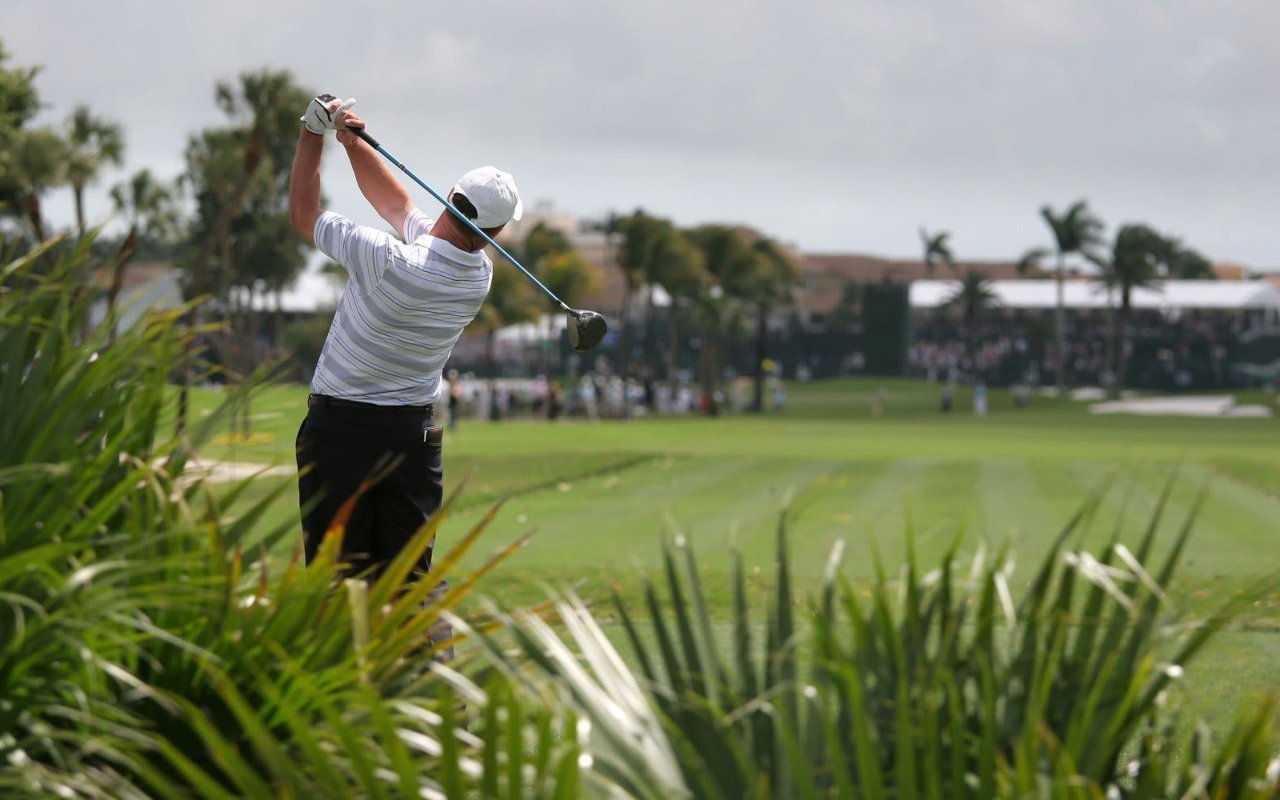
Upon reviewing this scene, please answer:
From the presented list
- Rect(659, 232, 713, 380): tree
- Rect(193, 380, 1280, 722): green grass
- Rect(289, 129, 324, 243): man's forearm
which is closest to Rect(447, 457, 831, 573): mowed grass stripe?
Rect(193, 380, 1280, 722): green grass

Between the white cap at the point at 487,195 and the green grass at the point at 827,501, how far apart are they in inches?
34.8

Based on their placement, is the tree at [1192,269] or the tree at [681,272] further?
the tree at [1192,269]

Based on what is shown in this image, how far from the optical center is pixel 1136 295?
135m

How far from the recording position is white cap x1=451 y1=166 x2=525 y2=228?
6.60 metres

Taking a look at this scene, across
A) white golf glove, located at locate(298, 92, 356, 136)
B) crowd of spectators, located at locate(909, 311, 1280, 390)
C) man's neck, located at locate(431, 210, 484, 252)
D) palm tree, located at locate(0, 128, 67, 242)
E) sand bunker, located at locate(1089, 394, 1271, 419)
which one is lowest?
sand bunker, located at locate(1089, 394, 1271, 419)

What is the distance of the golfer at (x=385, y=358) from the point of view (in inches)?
256

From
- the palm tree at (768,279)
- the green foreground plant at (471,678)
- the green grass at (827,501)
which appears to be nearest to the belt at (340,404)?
the green grass at (827,501)

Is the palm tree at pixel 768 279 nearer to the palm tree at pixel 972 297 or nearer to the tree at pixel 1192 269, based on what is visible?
the palm tree at pixel 972 297

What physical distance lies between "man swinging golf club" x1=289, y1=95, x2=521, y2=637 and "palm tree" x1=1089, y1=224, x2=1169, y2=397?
113031 mm

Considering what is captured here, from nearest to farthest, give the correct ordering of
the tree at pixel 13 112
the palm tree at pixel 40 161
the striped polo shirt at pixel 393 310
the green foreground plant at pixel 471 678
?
the green foreground plant at pixel 471 678
the striped polo shirt at pixel 393 310
the tree at pixel 13 112
the palm tree at pixel 40 161

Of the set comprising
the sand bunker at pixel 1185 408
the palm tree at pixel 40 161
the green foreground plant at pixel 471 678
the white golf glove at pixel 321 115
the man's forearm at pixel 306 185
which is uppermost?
the palm tree at pixel 40 161

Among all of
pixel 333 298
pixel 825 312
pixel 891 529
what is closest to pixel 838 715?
pixel 891 529

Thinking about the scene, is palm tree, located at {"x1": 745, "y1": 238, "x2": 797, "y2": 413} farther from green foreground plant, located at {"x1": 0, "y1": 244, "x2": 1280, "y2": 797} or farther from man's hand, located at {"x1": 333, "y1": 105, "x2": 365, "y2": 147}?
green foreground plant, located at {"x1": 0, "y1": 244, "x2": 1280, "y2": 797}

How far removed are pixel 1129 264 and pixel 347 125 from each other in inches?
4645
